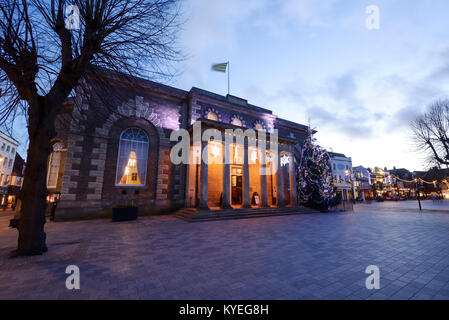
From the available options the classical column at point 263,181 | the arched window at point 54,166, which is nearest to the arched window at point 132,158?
the arched window at point 54,166

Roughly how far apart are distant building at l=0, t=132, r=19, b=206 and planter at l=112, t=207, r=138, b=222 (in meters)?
29.0

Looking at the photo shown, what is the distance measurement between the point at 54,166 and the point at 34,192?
989 centimetres

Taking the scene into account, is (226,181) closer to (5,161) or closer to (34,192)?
(34,192)

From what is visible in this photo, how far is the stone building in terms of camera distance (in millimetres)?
11617

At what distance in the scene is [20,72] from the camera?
482 cm

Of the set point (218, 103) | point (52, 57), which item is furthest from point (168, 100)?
point (52, 57)

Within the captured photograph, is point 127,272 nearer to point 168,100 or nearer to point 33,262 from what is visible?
point 33,262

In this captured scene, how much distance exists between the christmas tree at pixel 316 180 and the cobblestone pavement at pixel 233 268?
34.9ft

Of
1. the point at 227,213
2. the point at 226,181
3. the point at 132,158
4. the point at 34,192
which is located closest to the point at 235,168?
the point at 226,181

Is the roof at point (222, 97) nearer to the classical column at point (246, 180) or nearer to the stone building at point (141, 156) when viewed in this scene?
the stone building at point (141, 156)

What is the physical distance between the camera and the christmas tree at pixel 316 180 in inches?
669

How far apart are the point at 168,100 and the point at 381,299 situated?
52.4 ft

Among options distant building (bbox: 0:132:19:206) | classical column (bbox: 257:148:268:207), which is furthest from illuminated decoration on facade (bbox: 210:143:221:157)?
distant building (bbox: 0:132:19:206)

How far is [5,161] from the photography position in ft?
96.4
